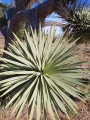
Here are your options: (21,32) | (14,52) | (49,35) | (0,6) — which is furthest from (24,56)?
(0,6)

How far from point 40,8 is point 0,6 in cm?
1474

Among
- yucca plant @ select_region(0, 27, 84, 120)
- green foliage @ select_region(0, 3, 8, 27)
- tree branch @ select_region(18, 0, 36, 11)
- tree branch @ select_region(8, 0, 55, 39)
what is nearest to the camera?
yucca plant @ select_region(0, 27, 84, 120)

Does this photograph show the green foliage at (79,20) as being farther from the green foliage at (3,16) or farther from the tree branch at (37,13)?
the green foliage at (3,16)

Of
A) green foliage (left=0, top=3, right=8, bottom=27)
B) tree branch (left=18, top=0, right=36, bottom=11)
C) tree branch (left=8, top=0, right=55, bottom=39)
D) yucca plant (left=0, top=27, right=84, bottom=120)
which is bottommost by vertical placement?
yucca plant (left=0, top=27, right=84, bottom=120)

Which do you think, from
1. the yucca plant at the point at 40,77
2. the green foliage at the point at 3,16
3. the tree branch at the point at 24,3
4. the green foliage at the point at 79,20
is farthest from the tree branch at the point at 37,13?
the green foliage at the point at 3,16

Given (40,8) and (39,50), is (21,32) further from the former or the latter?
(39,50)

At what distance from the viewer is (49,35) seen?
3.71 m

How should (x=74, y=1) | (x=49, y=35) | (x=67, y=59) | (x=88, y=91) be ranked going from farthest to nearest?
(x=88, y=91) < (x=74, y=1) < (x=49, y=35) < (x=67, y=59)

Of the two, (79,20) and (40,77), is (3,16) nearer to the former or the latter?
(79,20)

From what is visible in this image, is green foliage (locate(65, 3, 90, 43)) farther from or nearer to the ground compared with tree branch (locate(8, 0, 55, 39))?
nearer to the ground

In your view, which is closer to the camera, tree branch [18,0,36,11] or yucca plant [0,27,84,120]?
yucca plant [0,27,84,120]

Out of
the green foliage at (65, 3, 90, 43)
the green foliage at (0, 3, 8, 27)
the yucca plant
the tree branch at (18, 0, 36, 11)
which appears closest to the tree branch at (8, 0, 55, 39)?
the green foliage at (65, 3, 90, 43)

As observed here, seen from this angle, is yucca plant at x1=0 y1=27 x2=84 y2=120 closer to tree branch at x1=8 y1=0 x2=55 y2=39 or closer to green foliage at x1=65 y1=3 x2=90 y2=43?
green foliage at x1=65 y1=3 x2=90 y2=43

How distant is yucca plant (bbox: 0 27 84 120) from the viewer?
3.11 meters
